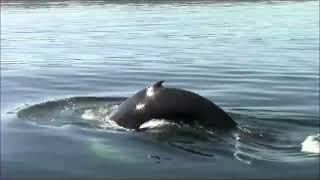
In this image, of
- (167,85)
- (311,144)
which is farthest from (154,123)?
(167,85)

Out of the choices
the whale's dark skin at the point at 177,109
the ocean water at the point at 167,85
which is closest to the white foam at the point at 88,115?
the ocean water at the point at 167,85

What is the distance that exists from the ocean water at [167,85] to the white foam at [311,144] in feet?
0.06

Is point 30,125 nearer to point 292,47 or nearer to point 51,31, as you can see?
point 292,47

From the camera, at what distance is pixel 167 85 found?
17.7 m

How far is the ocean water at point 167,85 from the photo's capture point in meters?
8.91

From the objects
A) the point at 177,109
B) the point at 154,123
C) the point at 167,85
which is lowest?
the point at 154,123

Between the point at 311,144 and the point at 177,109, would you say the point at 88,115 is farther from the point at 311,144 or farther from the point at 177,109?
the point at 311,144

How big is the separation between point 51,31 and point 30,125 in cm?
2472

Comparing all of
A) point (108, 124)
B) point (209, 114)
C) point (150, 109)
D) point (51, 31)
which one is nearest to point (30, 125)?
point (108, 124)

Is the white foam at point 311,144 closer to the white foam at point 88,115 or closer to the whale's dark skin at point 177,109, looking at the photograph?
the whale's dark skin at point 177,109

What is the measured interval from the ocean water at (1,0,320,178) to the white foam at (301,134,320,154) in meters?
0.02

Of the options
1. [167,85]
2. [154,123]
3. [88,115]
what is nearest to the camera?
[154,123]

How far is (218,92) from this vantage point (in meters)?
15.9

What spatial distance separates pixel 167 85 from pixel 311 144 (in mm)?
8239
